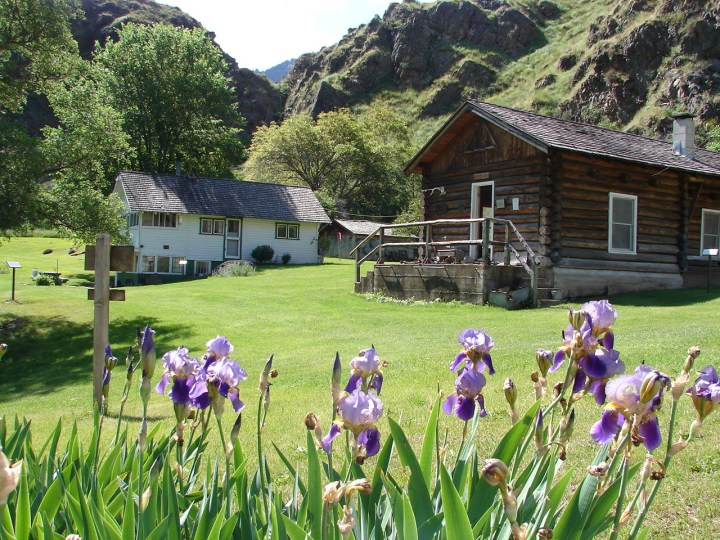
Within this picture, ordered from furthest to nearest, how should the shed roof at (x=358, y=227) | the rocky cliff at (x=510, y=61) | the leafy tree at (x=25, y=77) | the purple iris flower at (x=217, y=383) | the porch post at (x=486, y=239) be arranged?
the rocky cliff at (x=510, y=61), the shed roof at (x=358, y=227), the leafy tree at (x=25, y=77), the porch post at (x=486, y=239), the purple iris flower at (x=217, y=383)

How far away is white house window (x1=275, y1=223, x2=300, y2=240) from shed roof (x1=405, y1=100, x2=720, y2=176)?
20623mm

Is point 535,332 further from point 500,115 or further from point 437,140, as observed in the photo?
point 437,140

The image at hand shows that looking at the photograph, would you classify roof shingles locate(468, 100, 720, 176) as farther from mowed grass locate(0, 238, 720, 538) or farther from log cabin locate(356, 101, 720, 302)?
mowed grass locate(0, 238, 720, 538)

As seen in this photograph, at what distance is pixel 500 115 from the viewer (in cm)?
1770

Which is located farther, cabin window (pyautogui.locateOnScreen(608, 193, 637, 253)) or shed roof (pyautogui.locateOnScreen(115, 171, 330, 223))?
shed roof (pyautogui.locateOnScreen(115, 171, 330, 223))

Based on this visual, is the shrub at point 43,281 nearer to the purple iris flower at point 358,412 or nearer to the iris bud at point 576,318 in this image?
the purple iris flower at point 358,412

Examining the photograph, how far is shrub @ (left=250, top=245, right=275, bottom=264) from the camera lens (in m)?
38.8

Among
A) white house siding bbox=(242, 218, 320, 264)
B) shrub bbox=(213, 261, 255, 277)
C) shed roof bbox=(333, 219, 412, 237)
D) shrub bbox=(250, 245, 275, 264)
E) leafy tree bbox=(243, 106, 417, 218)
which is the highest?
leafy tree bbox=(243, 106, 417, 218)

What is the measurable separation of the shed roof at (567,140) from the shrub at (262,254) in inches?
764

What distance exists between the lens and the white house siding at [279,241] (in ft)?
129

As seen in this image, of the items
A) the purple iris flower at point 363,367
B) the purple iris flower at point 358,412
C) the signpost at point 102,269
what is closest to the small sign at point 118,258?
the signpost at point 102,269

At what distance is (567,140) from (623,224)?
3.27 m

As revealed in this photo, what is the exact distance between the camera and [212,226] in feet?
125

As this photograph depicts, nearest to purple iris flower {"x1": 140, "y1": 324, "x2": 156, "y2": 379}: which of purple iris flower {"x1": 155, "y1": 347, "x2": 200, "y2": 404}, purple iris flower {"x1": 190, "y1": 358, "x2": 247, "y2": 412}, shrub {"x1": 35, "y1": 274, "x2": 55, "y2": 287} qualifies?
purple iris flower {"x1": 155, "y1": 347, "x2": 200, "y2": 404}
